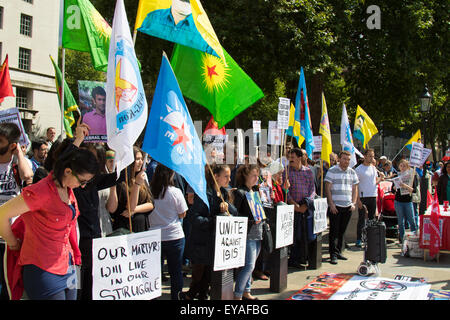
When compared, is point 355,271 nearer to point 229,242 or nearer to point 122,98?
point 229,242

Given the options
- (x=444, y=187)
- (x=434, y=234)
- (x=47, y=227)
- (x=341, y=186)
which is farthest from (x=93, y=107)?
(x=444, y=187)

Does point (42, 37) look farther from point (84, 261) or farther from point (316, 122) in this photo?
point (84, 261)

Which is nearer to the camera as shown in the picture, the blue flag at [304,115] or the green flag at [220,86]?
the green flag at [220,86]

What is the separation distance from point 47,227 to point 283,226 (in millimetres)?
3691

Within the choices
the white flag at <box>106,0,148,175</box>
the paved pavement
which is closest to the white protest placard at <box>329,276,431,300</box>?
the paved pavement

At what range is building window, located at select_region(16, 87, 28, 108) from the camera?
36594mm

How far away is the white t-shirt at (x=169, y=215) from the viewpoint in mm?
4996

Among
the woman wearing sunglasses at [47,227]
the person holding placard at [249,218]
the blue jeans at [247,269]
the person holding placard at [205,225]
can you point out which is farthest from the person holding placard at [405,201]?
the woman wearing sunglasses at [47,227]

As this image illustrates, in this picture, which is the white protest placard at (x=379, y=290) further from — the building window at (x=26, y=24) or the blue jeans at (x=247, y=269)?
the building window at (x=26, y=24)

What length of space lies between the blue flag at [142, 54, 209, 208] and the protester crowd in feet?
0.72

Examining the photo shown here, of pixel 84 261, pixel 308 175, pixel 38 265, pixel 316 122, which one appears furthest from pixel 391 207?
pixel 38 265

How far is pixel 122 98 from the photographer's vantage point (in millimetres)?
3912

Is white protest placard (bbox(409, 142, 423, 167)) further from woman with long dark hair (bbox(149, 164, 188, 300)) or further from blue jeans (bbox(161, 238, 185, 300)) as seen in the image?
blue jeans (bbox(161, 238, 185, 300))

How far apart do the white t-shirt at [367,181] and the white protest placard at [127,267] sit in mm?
6390
